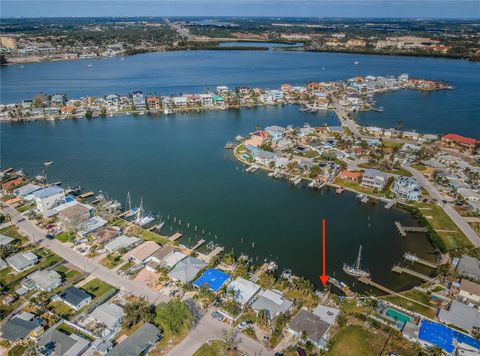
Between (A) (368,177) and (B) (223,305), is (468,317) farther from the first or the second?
(A) (368,177)

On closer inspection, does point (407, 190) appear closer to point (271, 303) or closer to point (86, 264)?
point (271, 303)

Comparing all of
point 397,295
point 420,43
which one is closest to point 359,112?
point 397,295

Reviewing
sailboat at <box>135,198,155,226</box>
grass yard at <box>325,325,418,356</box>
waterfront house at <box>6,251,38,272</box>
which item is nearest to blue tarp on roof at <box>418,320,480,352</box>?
grass yard at <box>325,325,418,356</box>

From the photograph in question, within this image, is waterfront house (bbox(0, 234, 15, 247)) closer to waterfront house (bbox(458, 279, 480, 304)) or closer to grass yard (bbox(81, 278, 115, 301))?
grass yard (bbox(81, 278, 115, 301))

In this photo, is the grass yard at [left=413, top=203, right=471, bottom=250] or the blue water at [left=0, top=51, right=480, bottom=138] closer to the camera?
the grass yard at [left=413, top=203, right=471, bottom=250]

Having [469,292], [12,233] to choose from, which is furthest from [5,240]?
[469,292]

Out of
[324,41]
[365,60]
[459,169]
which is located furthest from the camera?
[324,41]

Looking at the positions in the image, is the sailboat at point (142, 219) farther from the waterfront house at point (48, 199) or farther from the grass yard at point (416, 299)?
Answer: the grass yard at point (416, 299)
